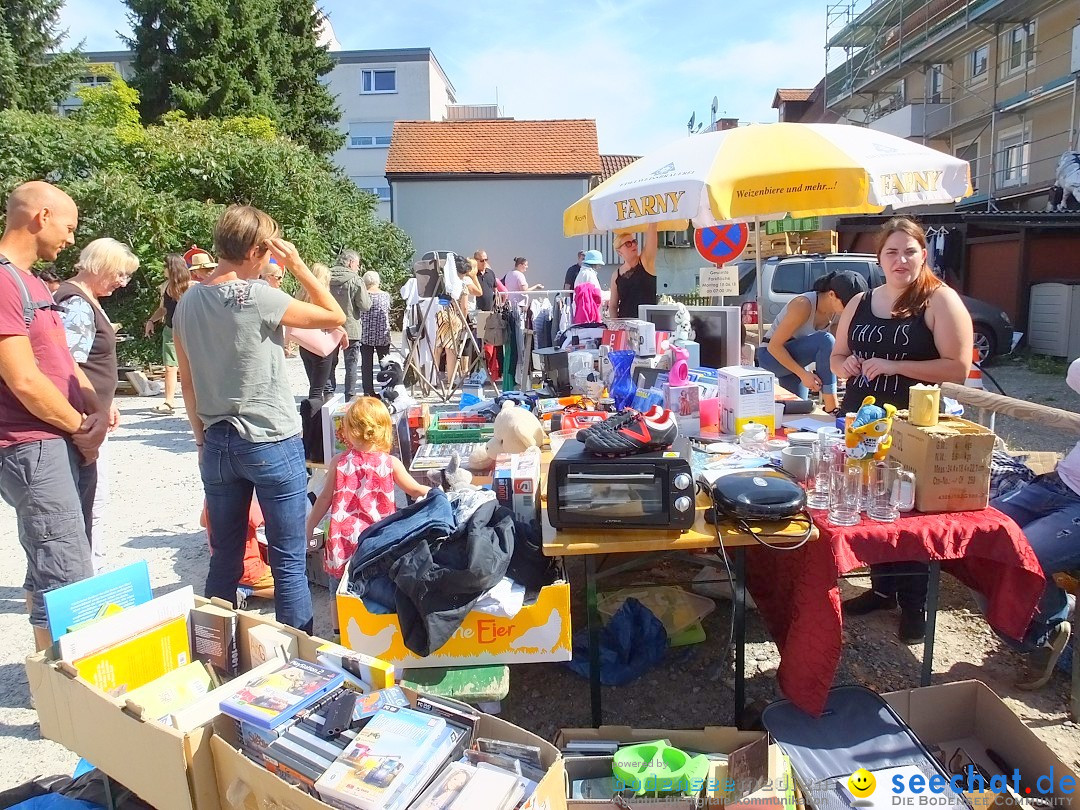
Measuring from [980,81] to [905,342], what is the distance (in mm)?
20851

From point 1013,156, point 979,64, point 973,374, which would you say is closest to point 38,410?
point 973,374

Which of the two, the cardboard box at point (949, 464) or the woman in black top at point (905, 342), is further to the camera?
the woman in black top at point (905, 342)

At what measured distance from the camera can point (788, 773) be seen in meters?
2.07

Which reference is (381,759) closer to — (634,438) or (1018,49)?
(634,438)

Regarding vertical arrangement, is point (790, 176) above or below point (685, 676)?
above

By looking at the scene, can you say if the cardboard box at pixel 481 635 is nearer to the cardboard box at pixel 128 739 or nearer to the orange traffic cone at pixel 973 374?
the cardboard box at pixel 128 739

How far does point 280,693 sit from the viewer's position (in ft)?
6.70

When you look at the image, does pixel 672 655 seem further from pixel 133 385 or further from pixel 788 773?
pixel 133 385

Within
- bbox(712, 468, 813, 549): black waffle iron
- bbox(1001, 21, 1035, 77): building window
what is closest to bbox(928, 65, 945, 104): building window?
bbox(1001, 21, 1035, 77): building window

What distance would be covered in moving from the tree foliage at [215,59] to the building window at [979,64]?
18282 mm

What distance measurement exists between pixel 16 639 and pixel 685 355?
3747 mm

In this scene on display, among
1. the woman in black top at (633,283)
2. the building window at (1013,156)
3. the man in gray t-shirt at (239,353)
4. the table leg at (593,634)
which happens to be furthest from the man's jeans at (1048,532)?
the building window at (1013,156)

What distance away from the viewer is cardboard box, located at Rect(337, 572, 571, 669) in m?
2.55

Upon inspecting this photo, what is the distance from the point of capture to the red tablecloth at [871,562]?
2477 millimetres
